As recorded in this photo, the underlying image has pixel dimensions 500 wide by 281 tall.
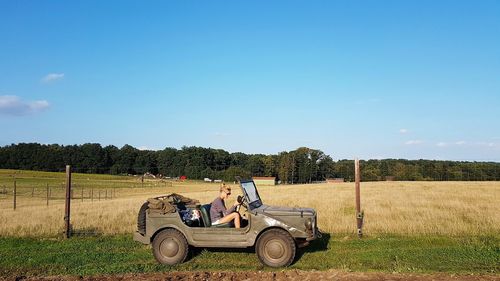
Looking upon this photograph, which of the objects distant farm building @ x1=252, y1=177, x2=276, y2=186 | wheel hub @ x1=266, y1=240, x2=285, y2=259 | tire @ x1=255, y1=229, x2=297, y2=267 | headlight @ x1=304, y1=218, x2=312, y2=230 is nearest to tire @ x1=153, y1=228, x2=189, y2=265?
tire @ x1=255, y1=229, x2=297, y2=267

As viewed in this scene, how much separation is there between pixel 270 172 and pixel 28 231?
6972 centimetres

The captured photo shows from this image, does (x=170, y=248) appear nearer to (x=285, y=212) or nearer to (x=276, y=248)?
(x=276, y=248)

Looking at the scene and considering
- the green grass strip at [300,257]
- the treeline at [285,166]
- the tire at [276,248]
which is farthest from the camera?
the treeline at [285,166]

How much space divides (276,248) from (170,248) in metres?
2.23

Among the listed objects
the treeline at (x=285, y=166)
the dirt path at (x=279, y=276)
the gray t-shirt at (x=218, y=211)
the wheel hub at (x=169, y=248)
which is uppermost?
the treeline at (x=285, y=166)

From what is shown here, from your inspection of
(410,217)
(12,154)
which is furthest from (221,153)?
(410,217)

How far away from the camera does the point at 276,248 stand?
29.4 ft

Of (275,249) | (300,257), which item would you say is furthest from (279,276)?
(300,257)

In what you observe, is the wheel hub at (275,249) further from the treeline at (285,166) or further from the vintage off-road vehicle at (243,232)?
the treeline at (285,166)

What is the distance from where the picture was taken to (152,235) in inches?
377

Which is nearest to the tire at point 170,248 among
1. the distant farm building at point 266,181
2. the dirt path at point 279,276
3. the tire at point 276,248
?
the dirt path at point 279,276

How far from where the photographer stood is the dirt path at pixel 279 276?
25.6ft

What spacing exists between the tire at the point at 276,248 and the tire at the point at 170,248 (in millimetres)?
1597

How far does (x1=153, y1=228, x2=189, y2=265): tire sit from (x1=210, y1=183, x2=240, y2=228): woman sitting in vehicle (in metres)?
0.78
